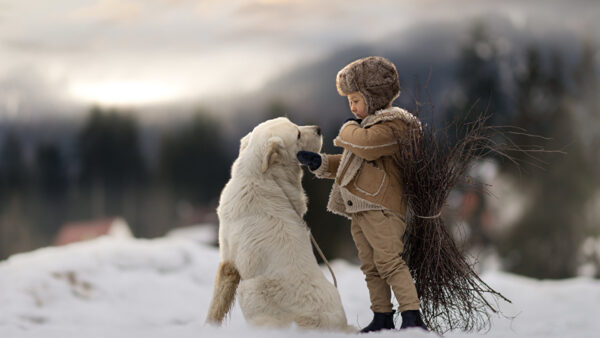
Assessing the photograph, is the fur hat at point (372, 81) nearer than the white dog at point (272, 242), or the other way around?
the white dog at point (272, 242)

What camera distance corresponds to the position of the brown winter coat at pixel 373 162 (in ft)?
10.8

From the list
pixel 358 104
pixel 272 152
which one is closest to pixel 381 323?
pixel 272 152

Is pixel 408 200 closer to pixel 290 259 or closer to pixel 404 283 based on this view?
pixel 404 283

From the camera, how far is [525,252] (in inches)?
256

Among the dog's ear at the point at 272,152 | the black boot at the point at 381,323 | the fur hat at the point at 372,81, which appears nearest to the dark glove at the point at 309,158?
the dog's ear at the point at 272,152

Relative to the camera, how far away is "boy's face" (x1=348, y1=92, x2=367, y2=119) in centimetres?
349

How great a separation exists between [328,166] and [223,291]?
3.29 ft

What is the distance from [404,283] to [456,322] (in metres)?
0.71

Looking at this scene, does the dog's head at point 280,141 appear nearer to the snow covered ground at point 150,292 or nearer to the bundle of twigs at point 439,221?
the bundle of twigs at point 439,221

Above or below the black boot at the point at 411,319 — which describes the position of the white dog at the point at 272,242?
above

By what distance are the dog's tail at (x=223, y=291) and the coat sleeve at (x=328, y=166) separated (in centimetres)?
79

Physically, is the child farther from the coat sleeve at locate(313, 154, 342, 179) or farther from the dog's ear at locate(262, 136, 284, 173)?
the dog's ear at locate(262, 136, 284, 173)

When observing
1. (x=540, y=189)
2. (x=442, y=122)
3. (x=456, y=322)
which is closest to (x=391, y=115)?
(x=442, y=122)

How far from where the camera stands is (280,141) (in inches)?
130
